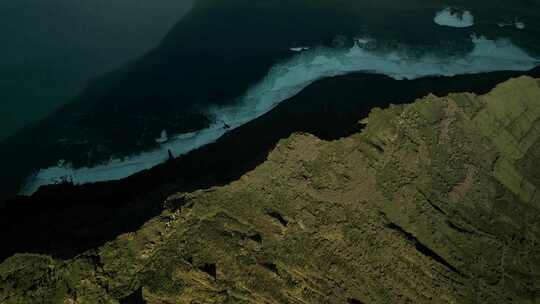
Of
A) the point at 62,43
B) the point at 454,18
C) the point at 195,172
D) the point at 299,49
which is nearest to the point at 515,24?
the point at 454,18

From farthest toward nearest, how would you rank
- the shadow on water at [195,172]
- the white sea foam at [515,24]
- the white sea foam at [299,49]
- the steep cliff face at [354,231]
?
the white sea foam at [515,24]
the white sea foam at [299,49]
the shadow on water at [195,172]
the steep cliff face at [354,231]

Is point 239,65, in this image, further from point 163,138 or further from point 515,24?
point 515,24

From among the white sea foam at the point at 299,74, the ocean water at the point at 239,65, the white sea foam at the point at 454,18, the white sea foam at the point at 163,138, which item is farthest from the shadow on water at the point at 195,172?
the white sea foam at the point at 454,18

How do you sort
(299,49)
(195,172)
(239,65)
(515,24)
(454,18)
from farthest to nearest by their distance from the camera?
(454,18) < (515,24) < (299,49) < (239,65) < (195,172)

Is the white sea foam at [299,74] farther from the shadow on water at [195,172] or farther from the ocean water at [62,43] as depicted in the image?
the ocean water at [62,43]

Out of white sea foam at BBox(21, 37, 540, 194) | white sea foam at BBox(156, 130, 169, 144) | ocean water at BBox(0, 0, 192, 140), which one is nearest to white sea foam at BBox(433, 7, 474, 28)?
white sea foam at BBox(21, 37, 540, 194)

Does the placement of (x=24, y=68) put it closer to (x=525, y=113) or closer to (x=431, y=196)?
(x=431, y=196)

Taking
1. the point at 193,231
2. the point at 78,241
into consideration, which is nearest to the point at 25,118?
the point at 78,241
